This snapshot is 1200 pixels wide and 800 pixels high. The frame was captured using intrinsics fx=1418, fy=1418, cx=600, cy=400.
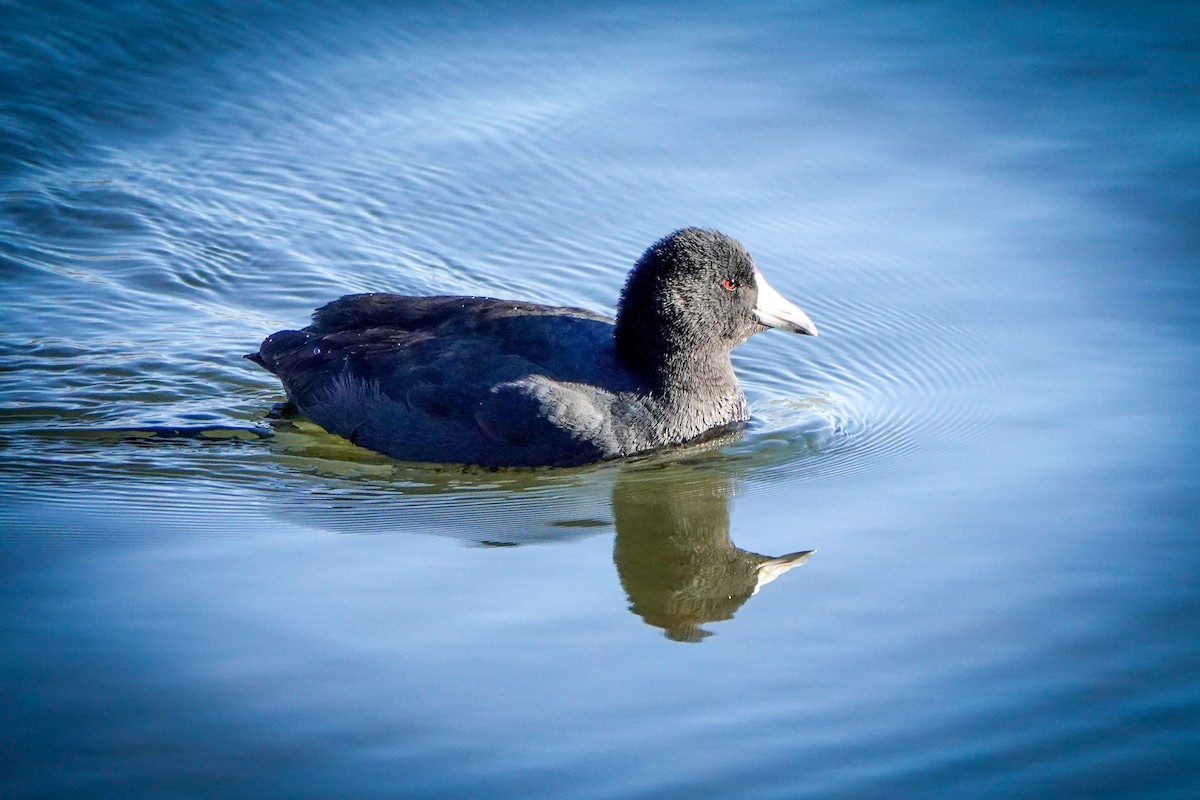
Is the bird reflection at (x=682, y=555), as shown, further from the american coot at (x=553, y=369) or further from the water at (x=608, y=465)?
the american coot at (x=553, y=369)

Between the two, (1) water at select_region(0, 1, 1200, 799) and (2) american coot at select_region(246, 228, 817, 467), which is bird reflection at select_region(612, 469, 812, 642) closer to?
(1) water at select_region(0, 1, 1200, 799)

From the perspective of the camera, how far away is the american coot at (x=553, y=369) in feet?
22.5

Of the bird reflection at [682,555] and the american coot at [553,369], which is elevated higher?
the american coot at [553,369]

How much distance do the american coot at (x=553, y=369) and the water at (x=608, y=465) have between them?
0.68ft

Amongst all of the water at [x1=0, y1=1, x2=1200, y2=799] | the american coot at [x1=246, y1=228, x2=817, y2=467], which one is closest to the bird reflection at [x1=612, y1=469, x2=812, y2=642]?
the water at [x1=0, y1=1, x2=1200, y2=799]

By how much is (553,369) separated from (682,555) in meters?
1.49

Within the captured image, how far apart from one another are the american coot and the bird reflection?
0.39m

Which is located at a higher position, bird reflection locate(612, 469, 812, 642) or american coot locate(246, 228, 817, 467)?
american coot locate(246, 228, 817, 467)

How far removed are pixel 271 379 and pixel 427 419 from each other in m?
1.73

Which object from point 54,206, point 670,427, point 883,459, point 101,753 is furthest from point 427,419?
point 54,206

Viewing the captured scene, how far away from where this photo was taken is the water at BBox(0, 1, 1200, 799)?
4434mm

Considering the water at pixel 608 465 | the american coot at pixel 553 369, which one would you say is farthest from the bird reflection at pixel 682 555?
the american coot at pixel 553 369

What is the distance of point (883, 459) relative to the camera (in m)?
6.76

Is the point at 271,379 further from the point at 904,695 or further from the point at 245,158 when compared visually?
the point at 904,695
